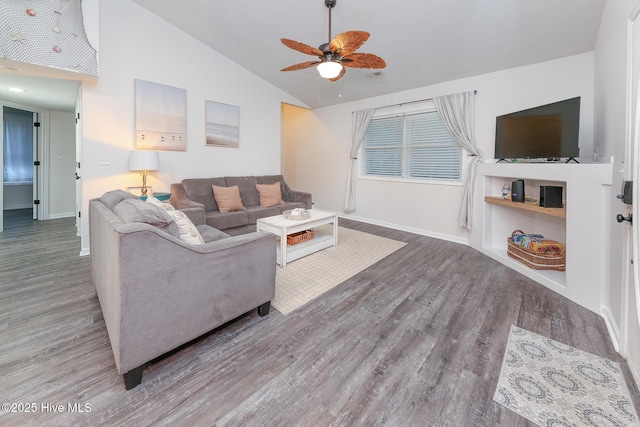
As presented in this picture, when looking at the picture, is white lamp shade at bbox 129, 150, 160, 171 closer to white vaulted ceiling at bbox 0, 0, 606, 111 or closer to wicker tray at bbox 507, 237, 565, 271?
white vaulted ceiling at bbox 0, 0, 606, 111

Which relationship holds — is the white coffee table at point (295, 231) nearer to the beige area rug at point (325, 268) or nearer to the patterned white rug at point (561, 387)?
the beige area rug at point (325, 268)

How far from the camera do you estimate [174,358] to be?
163cm

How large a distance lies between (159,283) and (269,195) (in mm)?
3260

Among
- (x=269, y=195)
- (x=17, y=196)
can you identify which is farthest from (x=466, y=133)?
(x=17, y=196)

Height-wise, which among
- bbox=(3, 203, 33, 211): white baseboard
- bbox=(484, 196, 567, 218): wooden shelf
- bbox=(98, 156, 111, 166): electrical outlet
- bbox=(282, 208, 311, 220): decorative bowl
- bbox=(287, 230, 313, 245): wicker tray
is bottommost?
bbox=(287, 230, 313, 245): wicker tray

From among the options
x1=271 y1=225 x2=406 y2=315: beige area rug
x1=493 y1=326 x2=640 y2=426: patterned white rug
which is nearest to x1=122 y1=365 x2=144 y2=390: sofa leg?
x1=271 y1=225 x2=406 y2=315: beige area rug

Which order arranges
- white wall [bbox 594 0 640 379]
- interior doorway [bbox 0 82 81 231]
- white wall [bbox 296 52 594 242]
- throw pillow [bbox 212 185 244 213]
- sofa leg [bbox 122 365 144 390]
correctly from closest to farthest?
sofa leg [bbox 122 365 144 390] → white wall [bbox 594 0 640 379] → white wall [bbox 296 52 594 242] → throw pillow [bbox 212 185 244 213] → interior doorway [bbox 0 82 81 231]

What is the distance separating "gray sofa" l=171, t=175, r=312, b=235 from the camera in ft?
12.2

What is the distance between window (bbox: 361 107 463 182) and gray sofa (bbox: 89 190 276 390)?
366 cm

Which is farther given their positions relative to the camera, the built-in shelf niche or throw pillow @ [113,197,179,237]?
the built-in shelf niche

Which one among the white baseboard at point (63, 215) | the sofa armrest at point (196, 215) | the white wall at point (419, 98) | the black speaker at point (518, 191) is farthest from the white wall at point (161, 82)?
the black speaker at point (518, 191)

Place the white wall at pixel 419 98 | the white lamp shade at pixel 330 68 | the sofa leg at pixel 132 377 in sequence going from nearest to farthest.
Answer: the sofa leg at pixel 132 377
the white lamp shade at pixel 330 68
the white wall at pixel 419 98

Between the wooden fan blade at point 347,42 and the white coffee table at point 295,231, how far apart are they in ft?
6.01

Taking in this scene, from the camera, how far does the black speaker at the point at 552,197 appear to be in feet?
9.10
